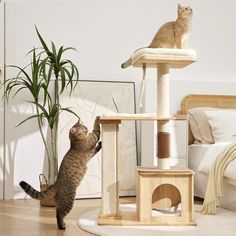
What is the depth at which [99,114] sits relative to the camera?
3934 mm

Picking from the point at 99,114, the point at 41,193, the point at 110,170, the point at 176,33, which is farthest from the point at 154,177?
the point at 99,114

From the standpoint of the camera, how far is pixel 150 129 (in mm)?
3863

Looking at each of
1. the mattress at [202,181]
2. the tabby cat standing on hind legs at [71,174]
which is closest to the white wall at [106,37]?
the mattress at [202,181]

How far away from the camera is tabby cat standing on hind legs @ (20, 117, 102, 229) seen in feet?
8.11

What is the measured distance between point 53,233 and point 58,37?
7.09ft

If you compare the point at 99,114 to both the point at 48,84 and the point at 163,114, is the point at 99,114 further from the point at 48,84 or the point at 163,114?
the point at 163,114

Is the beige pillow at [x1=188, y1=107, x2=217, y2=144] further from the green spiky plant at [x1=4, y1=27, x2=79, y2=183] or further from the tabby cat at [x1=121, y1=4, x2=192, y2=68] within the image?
the tabby cat at [x1=121, y1=4, x2=192, y2=68]

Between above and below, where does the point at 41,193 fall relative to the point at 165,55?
below

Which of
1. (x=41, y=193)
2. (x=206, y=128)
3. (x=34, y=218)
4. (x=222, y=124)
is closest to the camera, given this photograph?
(x=41, y=193)

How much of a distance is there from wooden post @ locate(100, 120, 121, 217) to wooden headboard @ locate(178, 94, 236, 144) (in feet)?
5.61

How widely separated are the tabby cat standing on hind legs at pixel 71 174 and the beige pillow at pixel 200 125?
161cm

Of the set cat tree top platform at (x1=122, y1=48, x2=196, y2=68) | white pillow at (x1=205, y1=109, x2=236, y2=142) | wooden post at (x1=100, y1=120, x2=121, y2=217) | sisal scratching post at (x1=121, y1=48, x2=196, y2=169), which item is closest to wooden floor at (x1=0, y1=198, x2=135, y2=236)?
wooden post at (x1=100, y1=120, x2=121, y2=217)

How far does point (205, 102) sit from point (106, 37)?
1.22 metres

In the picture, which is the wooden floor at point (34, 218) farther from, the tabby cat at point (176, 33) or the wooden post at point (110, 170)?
the tabby cat at point (176, 33)
